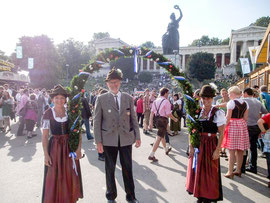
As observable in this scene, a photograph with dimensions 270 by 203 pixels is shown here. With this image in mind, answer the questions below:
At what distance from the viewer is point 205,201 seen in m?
3.39

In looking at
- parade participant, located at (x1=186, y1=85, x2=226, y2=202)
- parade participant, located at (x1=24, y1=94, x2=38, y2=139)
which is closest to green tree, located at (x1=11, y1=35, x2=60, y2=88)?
parade participant, located at (x1=24, y1=94, x2=38, y2=139)

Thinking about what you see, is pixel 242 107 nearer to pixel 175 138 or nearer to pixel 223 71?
pixel 175 138

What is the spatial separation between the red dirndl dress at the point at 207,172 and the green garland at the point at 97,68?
0.48 ft

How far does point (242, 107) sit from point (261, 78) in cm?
789

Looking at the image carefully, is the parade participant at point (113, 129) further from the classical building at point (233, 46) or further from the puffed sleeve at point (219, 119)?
the classical building at point (233, 46)

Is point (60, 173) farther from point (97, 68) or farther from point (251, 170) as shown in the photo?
point (251, 170)

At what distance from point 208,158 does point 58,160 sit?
243 centimetres

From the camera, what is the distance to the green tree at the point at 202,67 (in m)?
44.7

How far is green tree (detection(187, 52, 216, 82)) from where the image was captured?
44.7 m

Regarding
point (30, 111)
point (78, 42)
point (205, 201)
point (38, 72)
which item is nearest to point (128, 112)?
point (205, 201)

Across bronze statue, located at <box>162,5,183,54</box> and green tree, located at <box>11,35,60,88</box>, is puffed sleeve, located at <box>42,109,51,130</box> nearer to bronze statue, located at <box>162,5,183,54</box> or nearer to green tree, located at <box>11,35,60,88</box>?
bronze statue, located at <box>162,5,183,54</box>

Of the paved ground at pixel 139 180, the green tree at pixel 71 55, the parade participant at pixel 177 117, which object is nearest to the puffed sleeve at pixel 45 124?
the paved ground at pixel 139 180

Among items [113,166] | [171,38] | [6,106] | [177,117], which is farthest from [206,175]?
[171,38]

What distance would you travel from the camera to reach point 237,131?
15.7ft
